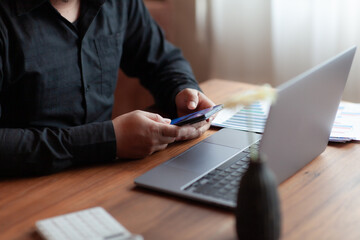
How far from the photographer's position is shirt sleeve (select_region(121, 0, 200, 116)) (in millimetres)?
1677

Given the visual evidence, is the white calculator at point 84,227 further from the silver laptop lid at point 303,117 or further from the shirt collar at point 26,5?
the shirt collar at point 26,5

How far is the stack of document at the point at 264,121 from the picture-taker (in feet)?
4.15

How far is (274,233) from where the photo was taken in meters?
0.79

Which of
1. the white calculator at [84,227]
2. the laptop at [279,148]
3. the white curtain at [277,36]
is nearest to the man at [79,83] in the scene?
the laptop at [279,148]

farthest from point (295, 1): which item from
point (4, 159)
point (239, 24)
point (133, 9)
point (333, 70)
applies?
point (4, 159)

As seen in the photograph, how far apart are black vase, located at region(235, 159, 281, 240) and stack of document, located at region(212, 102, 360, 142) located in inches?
19.2

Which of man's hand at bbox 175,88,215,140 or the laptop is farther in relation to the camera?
man's hand at bbox 175,88,215,140

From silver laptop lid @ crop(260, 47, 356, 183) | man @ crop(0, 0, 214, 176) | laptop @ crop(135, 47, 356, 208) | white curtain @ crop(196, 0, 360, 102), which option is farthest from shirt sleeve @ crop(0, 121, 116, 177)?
white curtain @ crop(196, 0, 360, 102)

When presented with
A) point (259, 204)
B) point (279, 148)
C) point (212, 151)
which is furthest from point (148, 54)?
point (259, 204)

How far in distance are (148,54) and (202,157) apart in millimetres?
657

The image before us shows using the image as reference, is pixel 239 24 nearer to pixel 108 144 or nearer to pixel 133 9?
pixel 133 9

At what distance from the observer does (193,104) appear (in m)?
1.41

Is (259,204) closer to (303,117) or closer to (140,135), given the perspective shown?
(303,117)

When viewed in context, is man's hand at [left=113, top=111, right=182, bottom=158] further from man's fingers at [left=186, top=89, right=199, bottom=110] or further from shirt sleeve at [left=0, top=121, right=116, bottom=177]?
man's fingers at [left=186, top=89, right=199, bottom=110]
